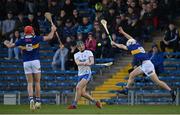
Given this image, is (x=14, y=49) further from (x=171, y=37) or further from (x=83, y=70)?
(x=83, y=70)

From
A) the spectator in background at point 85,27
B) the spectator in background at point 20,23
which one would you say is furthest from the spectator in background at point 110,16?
the spectator in background at point 20,23

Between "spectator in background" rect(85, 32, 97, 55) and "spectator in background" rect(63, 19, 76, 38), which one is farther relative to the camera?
"spectator in background" rect(63, 19, 76, 38)

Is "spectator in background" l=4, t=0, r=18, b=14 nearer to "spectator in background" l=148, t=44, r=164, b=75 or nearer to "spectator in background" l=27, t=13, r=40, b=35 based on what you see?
"spectator in background" l=27, t=13, r=40, b=35

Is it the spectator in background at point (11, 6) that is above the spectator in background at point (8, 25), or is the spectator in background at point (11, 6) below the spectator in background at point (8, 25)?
above

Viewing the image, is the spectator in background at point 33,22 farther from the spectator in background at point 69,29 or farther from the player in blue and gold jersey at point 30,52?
the player in blue and gold jersey at point 30,52

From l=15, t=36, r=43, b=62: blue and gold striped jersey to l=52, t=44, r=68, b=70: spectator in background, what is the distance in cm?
819

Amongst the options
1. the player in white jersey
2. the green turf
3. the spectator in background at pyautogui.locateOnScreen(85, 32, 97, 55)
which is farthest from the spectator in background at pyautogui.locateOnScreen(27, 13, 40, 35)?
the player in white jersey

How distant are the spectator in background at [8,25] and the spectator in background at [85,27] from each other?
3.19 m

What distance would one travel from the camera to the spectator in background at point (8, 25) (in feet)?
106

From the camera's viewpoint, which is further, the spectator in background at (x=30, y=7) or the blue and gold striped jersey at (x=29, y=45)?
the spectator in background at (x=30, y=7)

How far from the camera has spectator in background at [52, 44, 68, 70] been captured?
30.2m

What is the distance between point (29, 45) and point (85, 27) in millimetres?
9716

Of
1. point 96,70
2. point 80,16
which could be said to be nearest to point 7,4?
point 80,16

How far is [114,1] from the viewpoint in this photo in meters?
31.8
